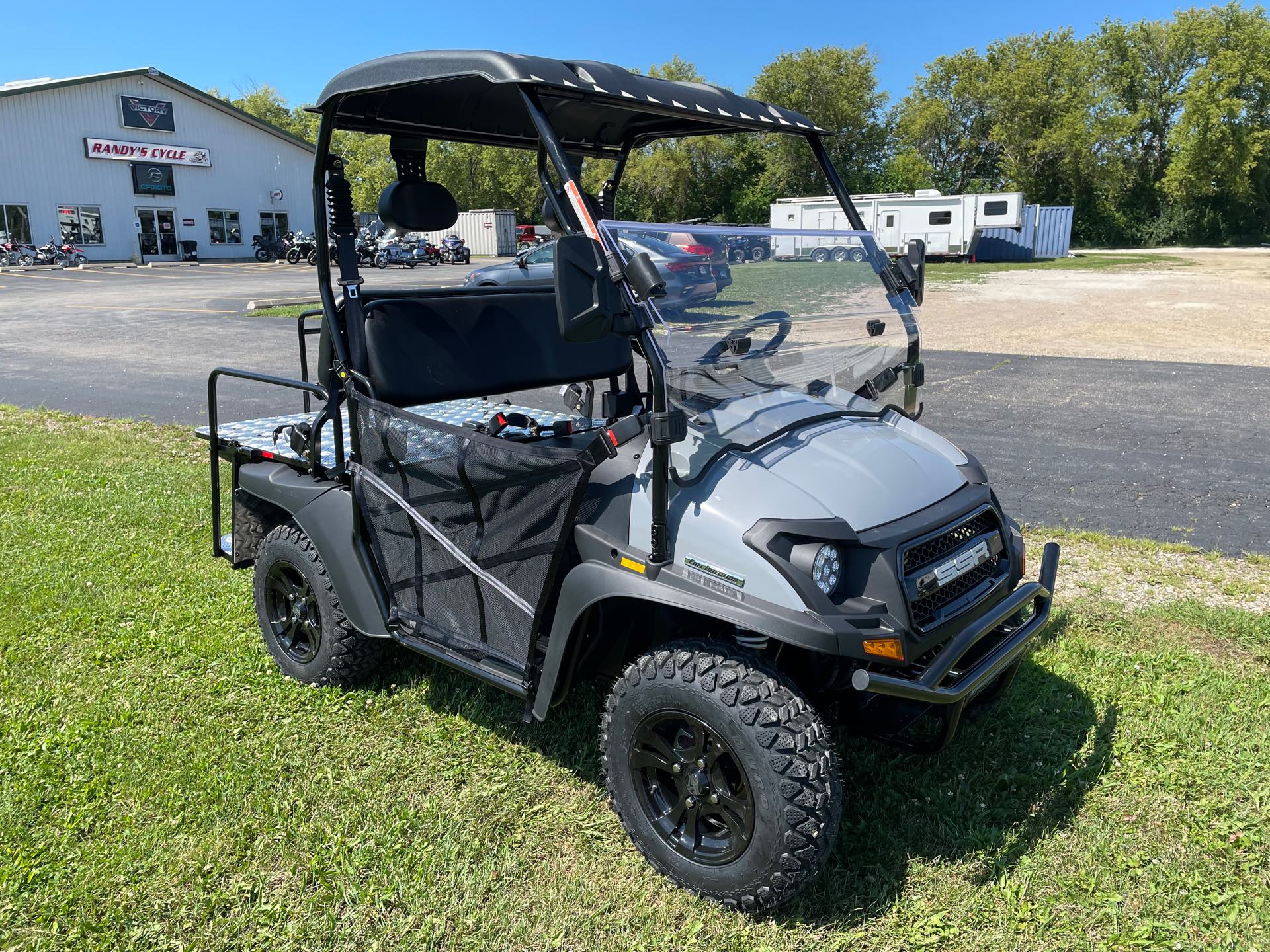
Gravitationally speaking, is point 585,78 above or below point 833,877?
above

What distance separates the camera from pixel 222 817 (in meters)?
2.83

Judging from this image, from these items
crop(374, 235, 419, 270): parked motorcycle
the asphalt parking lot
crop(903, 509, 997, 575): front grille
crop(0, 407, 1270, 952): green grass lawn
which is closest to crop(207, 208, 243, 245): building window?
crop(374, 235, 419, 270): parked motorcycle

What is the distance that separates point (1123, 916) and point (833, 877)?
0.73 metres

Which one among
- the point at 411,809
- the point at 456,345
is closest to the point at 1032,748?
the point at 411,809

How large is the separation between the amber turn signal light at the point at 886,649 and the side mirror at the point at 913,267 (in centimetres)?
159

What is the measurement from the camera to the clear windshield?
2541 mm

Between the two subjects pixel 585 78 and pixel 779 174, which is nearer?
pixel 585 78

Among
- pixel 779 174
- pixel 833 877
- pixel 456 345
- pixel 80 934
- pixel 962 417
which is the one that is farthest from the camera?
pixel 779 174

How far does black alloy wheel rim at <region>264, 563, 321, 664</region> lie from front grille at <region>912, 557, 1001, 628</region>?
7.00 feet

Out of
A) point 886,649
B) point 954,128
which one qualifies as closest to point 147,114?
point 954,128

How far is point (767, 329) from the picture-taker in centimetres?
291

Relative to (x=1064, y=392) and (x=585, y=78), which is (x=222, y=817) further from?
(x=1064, y=392)

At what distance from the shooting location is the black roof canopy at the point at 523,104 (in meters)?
2.65

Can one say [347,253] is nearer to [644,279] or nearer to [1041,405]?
[644,279]
